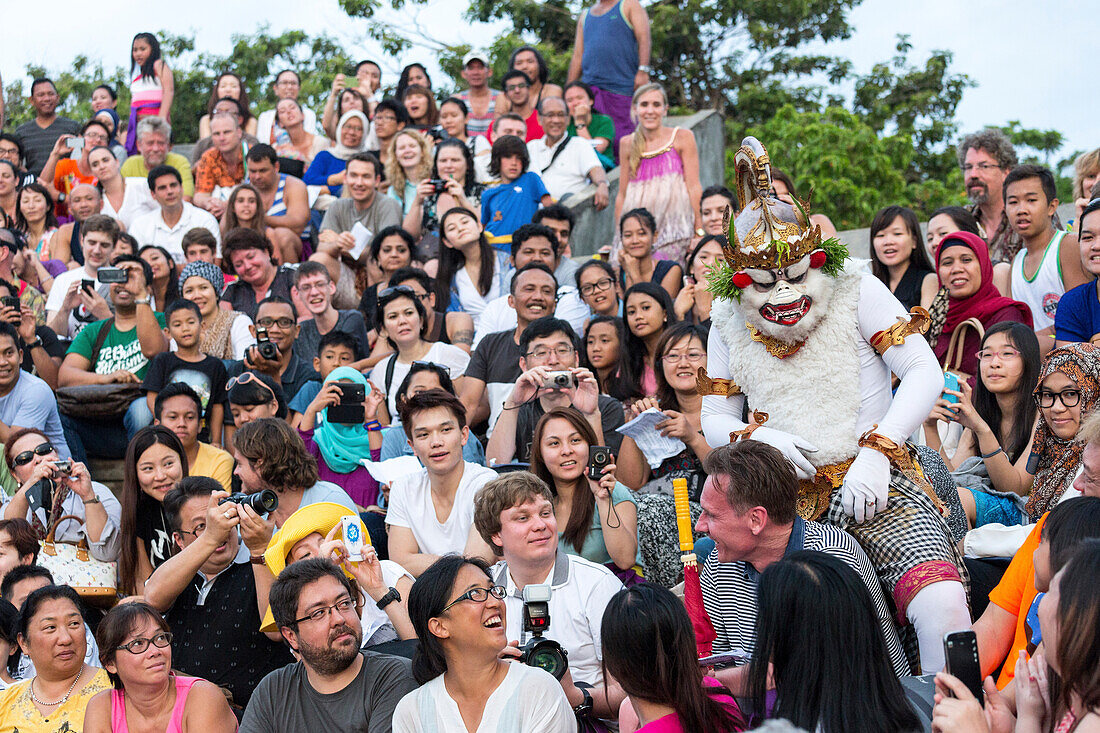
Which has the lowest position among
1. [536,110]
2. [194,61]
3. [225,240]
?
[225,240]

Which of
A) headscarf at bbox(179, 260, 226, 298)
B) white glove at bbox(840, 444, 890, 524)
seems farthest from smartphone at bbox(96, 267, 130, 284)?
white glove at bbox(840, 444, 890, 524)

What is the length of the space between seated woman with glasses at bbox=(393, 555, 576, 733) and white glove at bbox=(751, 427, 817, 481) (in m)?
1.06

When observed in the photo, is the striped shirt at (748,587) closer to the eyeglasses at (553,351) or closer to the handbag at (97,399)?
the eyeglasses at (553,351)

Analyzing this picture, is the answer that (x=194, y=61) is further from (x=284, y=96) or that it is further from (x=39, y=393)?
(x=39, y=393)

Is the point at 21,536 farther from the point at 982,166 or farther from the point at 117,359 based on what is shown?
the point at 982,166

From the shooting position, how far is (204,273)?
791 cm

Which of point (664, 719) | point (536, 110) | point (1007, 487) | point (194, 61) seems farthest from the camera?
point (194, 61)

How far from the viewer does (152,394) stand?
6934 millimetres

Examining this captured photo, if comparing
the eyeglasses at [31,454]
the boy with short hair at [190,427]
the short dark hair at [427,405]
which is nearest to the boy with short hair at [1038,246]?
the short dark hair at [427,405]

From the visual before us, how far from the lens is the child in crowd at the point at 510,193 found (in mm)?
8648

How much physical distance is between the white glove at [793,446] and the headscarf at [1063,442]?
3.81 feet

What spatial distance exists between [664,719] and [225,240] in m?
6.42

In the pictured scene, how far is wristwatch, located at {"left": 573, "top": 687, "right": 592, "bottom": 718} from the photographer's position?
12.6 feet

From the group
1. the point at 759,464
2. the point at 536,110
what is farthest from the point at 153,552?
the point at 536,110
